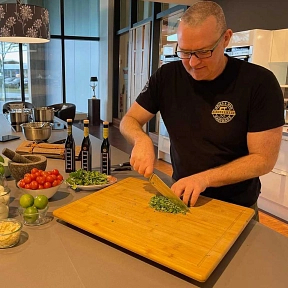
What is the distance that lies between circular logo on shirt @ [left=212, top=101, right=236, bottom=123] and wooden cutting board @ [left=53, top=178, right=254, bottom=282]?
A: 1.21ft

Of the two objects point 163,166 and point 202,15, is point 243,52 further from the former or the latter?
point 202,15

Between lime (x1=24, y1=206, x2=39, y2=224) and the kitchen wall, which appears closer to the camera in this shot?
lime (x1=24, y1=206, x2=39, y2=224)

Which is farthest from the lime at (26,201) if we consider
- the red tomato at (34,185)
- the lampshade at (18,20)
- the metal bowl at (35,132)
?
the lampshade at (18,20)

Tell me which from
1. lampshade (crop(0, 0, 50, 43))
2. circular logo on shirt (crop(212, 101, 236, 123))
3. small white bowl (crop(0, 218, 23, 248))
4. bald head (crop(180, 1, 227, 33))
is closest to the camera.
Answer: small white bowl (crop(0, 218, 23, 248))

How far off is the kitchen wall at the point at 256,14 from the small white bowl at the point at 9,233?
11.4 feet

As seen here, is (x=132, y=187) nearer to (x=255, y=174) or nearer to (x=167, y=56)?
(x=255, y=174)

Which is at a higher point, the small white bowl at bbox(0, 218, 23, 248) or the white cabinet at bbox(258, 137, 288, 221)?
the small white bowl at bbox(0, 218, 23, 248)

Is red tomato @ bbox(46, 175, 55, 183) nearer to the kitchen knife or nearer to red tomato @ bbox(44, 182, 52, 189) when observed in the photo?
red tomato @ bbox(44, 182, 52, 189)

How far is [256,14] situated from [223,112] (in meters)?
2.98

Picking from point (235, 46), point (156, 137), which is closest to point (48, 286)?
point (235, 46)

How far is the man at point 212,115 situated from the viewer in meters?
1.28

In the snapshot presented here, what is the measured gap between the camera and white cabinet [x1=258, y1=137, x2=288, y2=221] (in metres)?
3.14

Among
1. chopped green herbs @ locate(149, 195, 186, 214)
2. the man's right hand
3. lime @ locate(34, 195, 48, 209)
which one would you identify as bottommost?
chopped green herbs @ locate(149, 195, 186, 214)

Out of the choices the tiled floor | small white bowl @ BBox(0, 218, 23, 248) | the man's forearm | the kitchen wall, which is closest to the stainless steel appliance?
the kitchen wall
